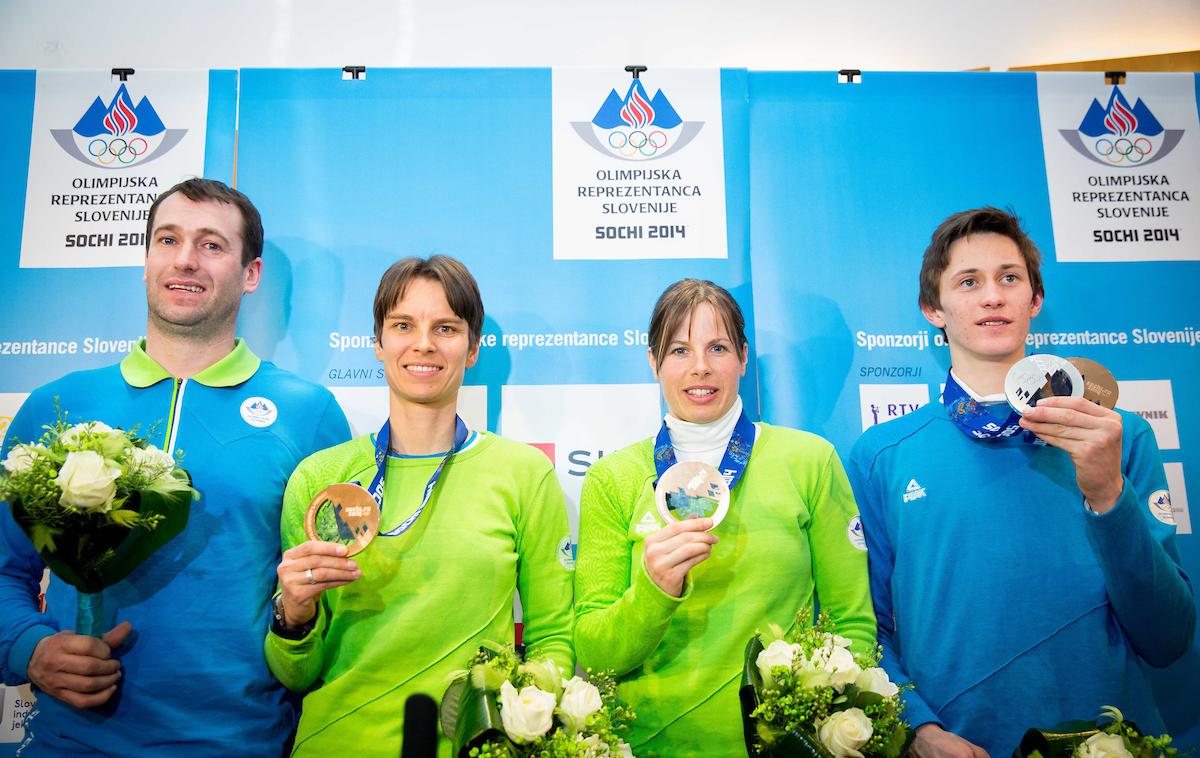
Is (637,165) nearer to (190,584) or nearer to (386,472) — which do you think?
(386,472)

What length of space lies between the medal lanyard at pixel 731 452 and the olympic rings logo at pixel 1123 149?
92.1 inches

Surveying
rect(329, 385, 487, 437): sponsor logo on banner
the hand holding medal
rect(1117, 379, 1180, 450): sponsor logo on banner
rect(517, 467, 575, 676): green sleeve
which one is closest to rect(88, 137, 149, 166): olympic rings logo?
rect(329, 385, 487, 437): sponsor logo on banner

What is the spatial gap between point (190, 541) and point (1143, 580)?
324cm

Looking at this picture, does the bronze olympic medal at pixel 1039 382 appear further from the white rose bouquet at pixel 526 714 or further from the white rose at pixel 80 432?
the white rose at pixel 80 432

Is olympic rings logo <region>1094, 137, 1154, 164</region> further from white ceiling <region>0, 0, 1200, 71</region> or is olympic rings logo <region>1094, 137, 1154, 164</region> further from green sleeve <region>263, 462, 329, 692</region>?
green sleeve <region>263, 462, 329, 692</region>

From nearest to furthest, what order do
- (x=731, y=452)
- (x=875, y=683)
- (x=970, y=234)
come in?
(x=875, y=683) < (x=731, y=452) < (x=970, y=234)

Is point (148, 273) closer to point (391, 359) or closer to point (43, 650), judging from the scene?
point (391, 359)

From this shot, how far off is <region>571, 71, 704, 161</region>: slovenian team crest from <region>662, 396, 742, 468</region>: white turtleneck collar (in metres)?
1.41

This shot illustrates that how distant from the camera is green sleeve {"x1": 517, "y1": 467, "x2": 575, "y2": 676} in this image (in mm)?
2742

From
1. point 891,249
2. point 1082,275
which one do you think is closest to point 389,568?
point 891,249

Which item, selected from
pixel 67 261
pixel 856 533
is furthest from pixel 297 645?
pixel 67 261

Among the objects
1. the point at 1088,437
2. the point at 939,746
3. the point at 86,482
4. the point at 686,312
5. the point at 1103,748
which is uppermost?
the point at 686,312

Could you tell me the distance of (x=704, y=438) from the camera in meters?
2.96

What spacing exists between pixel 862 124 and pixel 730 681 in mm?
2593
